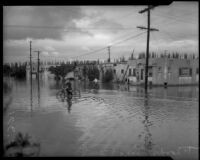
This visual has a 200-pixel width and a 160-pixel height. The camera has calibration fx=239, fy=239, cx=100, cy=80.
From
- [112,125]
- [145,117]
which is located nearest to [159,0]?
[112,125]

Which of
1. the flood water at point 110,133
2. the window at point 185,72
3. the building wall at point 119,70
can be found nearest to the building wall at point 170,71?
the window at point 185,72

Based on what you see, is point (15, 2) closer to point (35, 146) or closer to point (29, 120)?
point (35, 146)

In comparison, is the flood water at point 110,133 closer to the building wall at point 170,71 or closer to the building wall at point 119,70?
the building wall at point 170,71

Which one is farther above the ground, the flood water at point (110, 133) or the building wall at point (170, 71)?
the building wall at point (170, 71)

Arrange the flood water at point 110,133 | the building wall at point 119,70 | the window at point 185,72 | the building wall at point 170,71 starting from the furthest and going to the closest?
the building wall at point 119,70 → the window at point 185,72 → the building wall at point 170,71 → the flood water at point 110,133

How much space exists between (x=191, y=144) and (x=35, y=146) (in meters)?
4.25

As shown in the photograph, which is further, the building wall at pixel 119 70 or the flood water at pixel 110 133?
the building wall at pixel 119 70

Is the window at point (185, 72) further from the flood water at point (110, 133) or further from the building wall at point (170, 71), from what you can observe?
the flood water at point (110, 133)

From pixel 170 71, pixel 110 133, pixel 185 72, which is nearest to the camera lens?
pixel 110 133

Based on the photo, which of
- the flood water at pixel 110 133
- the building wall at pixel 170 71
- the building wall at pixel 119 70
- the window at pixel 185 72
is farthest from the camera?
the building wall at pixel 119 70

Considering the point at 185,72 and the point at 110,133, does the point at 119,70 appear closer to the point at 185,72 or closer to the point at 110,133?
the point at 185,72

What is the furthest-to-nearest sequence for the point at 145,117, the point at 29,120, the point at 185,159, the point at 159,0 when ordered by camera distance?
the point at 145,117 → the point at 29,120 → the point at 185,159 → the point at 159,0

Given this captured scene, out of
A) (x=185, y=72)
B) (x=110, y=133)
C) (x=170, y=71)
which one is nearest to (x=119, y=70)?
(x=170, y=71)

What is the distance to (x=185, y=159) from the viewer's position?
5.29 metres
